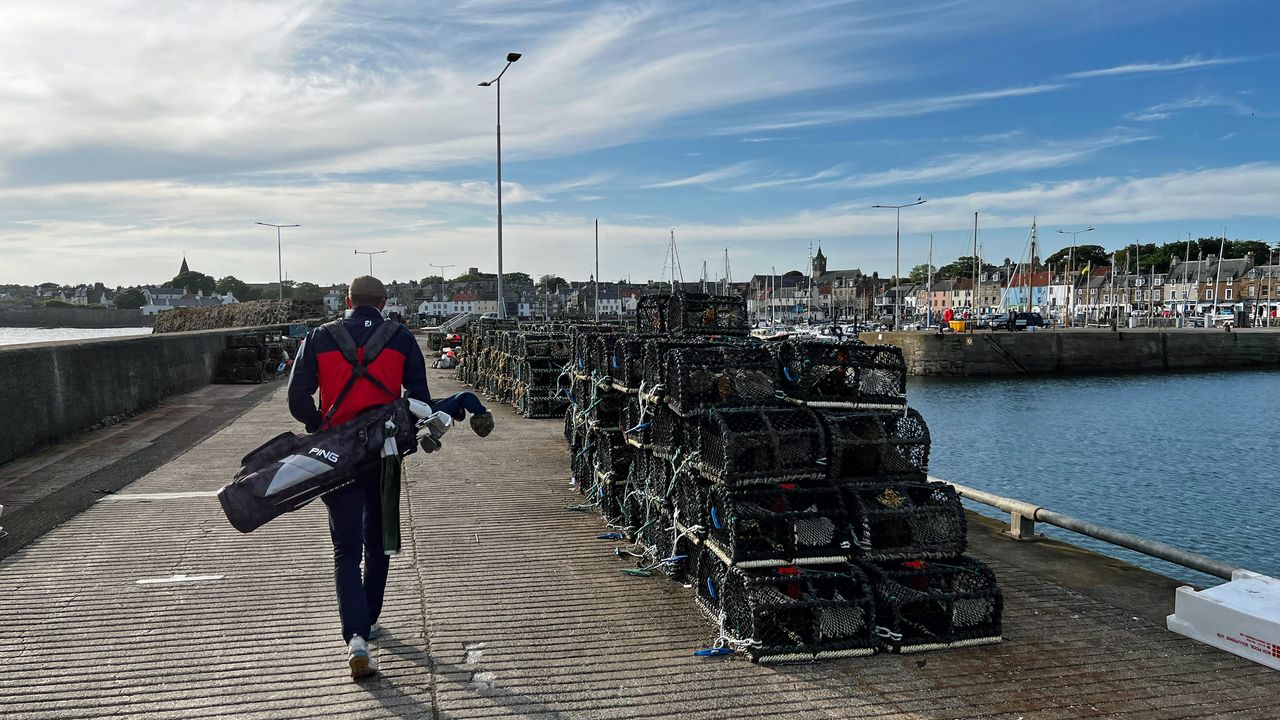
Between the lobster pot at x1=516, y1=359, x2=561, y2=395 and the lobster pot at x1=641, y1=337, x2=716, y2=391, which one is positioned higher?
the lobster pot at x1=641, y1=337, x2=716, y2=391

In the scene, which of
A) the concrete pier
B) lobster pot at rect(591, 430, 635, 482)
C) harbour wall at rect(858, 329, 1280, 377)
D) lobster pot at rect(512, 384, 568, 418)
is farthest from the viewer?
harbour wall at rect(858, 329, 1280, 377)

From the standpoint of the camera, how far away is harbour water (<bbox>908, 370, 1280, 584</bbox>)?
15.9m

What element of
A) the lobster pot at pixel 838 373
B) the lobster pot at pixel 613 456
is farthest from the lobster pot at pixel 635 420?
the lobster pot at pixel 838 373

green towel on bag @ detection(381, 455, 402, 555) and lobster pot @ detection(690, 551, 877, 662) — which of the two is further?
lobster pot @ detection(690, 551, 877, 662)

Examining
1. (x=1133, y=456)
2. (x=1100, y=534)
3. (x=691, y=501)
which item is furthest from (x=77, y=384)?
(x=1133, y=456)

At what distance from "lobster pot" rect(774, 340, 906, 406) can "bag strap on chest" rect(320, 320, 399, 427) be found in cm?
298

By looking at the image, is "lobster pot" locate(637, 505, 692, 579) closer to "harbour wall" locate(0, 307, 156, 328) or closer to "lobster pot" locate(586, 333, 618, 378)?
"lobster pot" locate(586, 333, 618, 378)

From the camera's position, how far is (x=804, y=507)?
5.25 metres

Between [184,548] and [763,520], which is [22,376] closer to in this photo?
[184,548]

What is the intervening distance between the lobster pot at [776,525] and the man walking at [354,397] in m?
1.95

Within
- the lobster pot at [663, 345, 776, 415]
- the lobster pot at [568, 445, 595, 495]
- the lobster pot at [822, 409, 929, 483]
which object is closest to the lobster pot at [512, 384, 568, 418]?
the lobster pot at [568, 445, 595, 495]

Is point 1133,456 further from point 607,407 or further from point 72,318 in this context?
point 72,318

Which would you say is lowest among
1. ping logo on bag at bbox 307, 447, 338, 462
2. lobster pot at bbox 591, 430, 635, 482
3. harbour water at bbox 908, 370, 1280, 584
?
harbour water at bbox 908, 370, 1280, 584

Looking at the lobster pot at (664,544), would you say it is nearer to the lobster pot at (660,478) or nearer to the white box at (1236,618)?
the lobster pot at (660,478)
